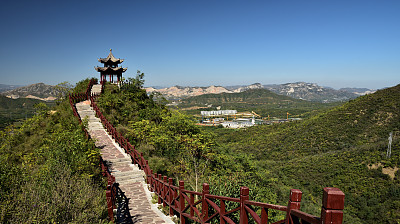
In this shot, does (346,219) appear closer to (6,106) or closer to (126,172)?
(126,172)

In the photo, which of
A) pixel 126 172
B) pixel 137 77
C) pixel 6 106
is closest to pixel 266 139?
pixel 137 77

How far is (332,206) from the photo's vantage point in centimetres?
140

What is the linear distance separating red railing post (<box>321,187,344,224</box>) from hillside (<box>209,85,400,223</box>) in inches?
578

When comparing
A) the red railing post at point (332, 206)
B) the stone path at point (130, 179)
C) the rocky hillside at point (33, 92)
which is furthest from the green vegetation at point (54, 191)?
the rocky hillside at point (33, 92)

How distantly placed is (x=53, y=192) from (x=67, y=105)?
14.0 meters

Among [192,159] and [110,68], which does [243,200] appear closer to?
[192,159]

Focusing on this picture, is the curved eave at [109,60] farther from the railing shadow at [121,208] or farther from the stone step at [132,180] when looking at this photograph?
the railing shadow at [121,208]

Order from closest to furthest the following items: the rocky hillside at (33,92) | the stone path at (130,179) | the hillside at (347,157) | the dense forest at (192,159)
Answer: the dense forest at (192,159) < the stone path at (130,179) < the hillside at (347,157) < the rocky hillside at (33,92)

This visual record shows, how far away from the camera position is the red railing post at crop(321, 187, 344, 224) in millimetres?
1383

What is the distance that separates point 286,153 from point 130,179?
116 feet

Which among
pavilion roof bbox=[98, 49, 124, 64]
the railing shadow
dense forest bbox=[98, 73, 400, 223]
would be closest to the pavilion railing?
the railing shadow

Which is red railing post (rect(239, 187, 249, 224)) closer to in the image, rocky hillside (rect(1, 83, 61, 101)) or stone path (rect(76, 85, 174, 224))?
stone path (rect(76, 85, 174, 224))

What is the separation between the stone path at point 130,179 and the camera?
6.39 metres

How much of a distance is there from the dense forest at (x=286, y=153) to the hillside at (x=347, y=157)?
8 centimetres
